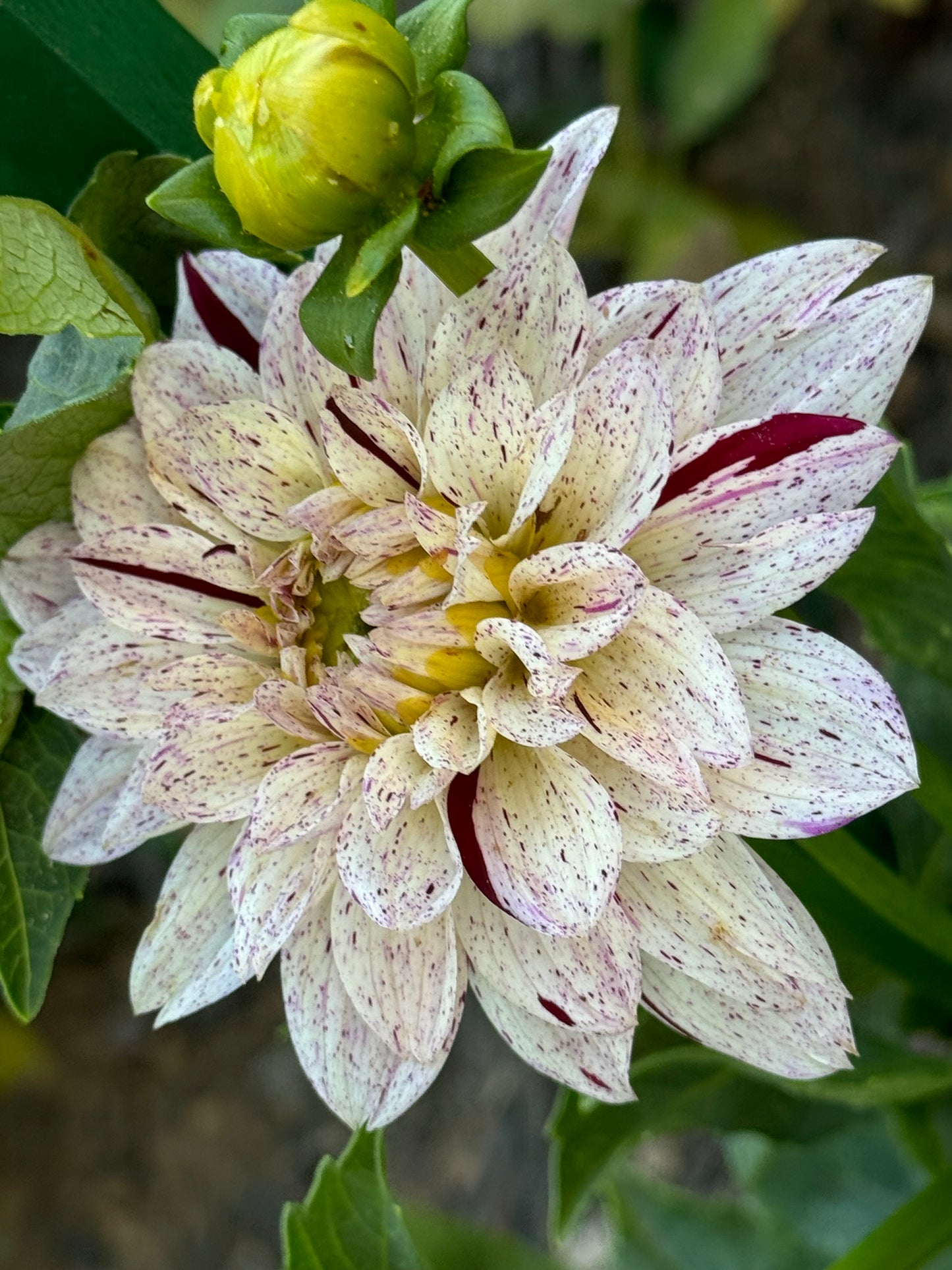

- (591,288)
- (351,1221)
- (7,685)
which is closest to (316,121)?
(7,685)

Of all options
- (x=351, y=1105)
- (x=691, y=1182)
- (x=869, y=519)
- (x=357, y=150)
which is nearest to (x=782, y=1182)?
(x=691, y=1182)

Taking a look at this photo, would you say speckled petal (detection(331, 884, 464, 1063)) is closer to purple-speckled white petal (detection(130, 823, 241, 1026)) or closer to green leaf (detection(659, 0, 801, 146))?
purple-speckled white petal (detection(130, 823, 241, 1026))

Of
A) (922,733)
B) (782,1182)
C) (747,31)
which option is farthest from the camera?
(747,31)

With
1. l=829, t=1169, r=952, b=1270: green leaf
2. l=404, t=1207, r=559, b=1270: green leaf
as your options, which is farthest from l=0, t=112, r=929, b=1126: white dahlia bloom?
l=404, t=1207, r=559, b=1270: green leaf

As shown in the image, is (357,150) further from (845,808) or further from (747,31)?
(747,31)

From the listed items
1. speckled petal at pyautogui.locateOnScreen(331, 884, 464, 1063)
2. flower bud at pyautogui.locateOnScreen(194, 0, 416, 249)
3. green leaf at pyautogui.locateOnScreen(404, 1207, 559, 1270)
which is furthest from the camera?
green leaf at pyautogui.locateOnScreen(404, 1207, 559, 1270)

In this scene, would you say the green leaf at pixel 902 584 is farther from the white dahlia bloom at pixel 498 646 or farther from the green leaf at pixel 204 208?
the green leaf at pixel 204 208

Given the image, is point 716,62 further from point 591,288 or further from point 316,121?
point 316,121

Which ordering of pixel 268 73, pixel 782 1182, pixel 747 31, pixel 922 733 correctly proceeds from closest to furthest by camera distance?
pixel 268 73, pixel 922 733, pixel 782 1182, pixel 747 31
